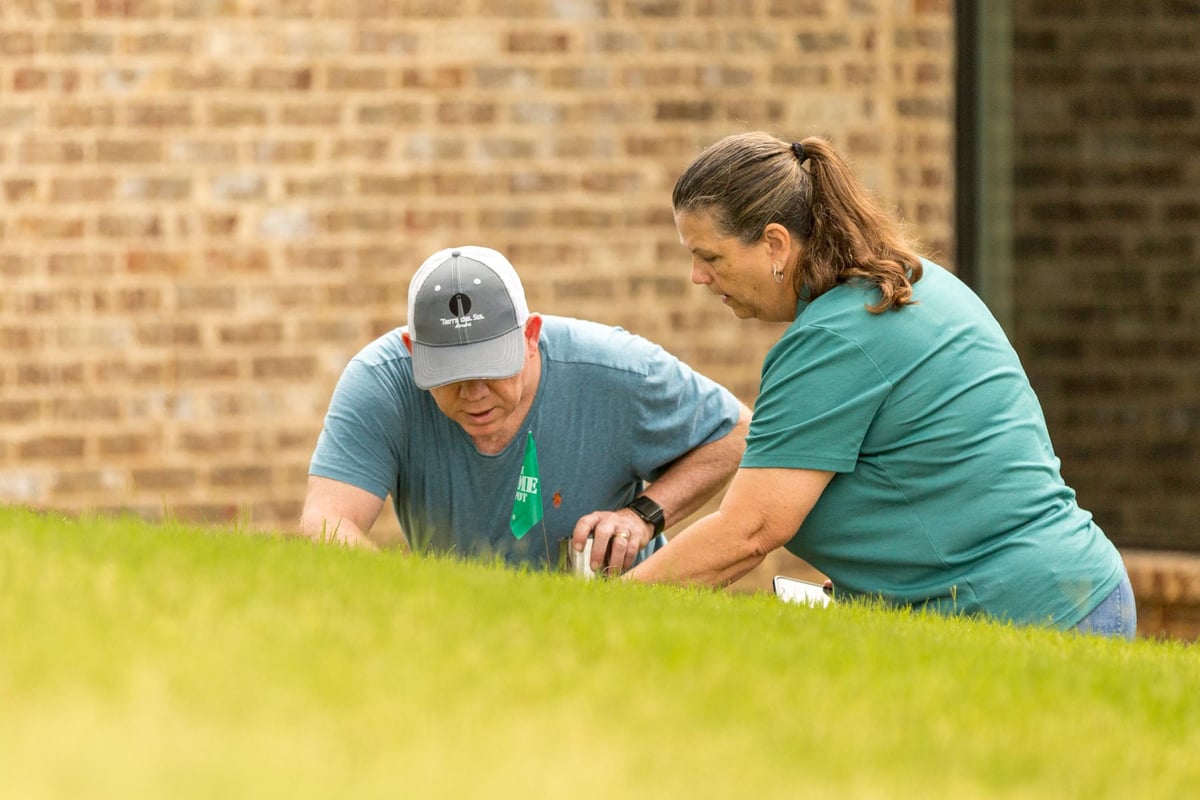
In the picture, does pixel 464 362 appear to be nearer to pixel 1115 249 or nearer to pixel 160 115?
pixel 160 115

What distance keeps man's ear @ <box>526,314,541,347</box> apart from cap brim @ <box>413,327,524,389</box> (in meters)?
0.19

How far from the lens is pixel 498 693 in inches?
101

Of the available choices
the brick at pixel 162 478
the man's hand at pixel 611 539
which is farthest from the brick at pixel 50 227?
the man's hand at pixel 611 539

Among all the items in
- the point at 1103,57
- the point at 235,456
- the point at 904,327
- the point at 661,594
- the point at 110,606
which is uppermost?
the point at 1103,57

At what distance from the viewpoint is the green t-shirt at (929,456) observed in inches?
147

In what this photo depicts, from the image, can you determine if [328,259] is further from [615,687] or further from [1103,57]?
[615,687]

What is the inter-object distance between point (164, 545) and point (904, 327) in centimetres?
173

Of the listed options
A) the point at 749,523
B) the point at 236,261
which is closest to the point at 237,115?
the point at 236,261

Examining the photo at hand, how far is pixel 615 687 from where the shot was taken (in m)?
2.66

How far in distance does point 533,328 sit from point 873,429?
1137mm

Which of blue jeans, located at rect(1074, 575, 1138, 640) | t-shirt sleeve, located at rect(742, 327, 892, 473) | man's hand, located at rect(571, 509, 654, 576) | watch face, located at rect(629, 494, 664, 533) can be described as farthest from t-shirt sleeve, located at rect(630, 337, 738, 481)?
blue jeans, located at rect(1074, 575, 1138, 640)

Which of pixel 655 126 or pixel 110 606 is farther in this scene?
pixel 655 126

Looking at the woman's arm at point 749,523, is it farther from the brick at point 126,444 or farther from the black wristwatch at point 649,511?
the brick at point 126,444

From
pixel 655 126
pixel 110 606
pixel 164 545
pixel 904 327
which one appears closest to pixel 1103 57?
pixel 655 126
